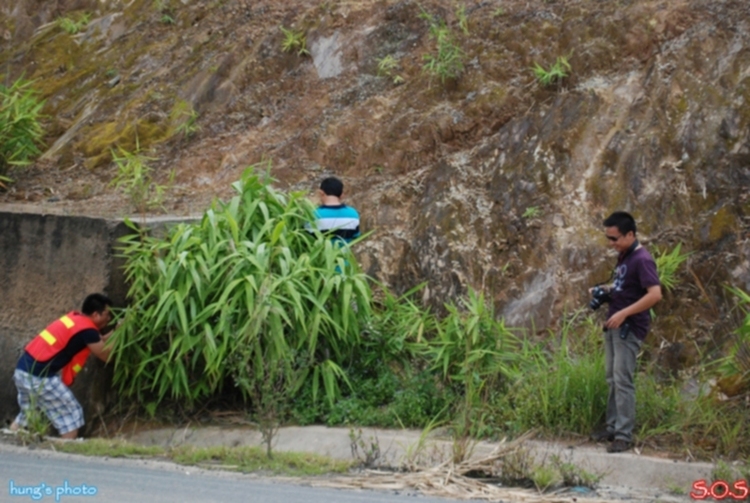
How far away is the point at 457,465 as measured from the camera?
20.4 ft

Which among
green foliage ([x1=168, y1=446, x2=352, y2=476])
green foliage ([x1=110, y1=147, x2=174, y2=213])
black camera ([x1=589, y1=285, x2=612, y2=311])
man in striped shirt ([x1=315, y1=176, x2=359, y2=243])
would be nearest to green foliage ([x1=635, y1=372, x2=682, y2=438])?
black camera ([x1=589, y1=285, x2=612, y2=311])

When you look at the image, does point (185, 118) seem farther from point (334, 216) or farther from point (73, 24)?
point (73, 24)

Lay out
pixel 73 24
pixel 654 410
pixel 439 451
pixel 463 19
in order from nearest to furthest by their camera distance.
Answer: pixel 439 451 → pixel 654 410 → pixel 463 19 → pixel 73 24

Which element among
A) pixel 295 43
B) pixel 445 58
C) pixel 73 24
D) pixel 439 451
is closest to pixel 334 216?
pixel 439 451

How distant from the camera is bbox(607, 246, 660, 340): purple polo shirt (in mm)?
6461

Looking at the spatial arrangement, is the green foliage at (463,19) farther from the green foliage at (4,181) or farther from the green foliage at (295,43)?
the green foliage at (4,181)

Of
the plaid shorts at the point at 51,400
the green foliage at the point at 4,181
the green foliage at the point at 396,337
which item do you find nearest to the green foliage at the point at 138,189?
the green foliage at the point at 4,181

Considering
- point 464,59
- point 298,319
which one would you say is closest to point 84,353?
point 298,319

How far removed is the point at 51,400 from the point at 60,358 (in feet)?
1.20

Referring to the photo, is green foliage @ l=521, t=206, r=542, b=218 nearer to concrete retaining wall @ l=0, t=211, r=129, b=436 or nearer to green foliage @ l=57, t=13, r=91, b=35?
concrete retaining wall @ l=0, t=211, r=129, b=436

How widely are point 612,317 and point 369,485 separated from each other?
207cm

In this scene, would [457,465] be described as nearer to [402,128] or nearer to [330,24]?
[402,128]

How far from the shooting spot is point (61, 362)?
25.1 ft

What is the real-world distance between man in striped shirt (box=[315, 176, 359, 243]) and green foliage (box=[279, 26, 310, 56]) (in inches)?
169
